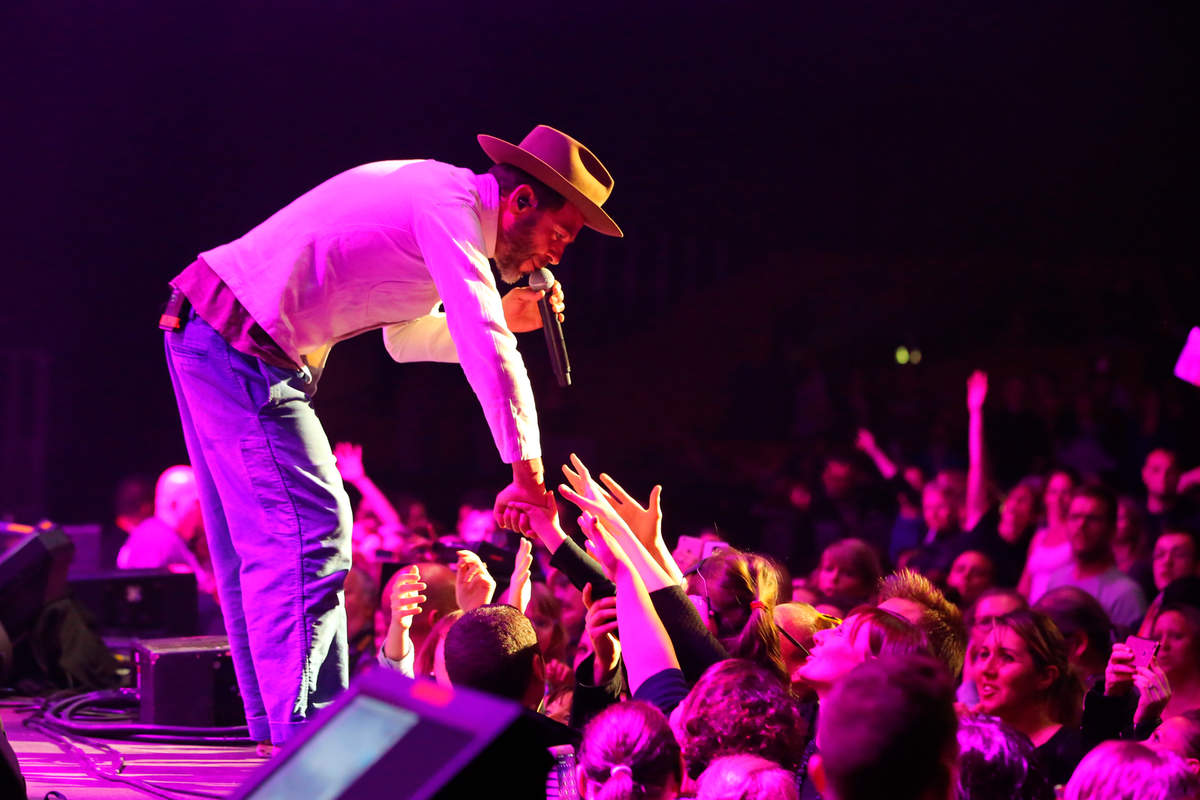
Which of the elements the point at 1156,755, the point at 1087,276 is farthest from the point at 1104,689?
the point at 1087,276

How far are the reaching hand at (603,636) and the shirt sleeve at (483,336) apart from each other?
389 millimetres

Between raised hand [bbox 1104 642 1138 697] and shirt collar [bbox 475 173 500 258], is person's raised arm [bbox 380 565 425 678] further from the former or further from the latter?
raised hand [bbox 1104 642 1138 697]

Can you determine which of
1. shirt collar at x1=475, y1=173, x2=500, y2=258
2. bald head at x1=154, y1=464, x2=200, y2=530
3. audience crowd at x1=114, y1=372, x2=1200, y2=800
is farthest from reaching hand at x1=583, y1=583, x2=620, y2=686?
bald head at x1=154, y1=464, x2=200, y2=530

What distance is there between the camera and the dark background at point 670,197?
743cm

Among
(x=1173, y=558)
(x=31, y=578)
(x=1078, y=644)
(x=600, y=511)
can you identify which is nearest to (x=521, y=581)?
(x=600, y=511)

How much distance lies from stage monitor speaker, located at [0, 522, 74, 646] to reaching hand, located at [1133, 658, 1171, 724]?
3.30 m

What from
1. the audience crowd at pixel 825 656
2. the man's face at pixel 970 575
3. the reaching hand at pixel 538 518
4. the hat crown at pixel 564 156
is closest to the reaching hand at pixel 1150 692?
the audience crowd at pixel 825 656

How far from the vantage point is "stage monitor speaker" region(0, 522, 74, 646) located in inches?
154

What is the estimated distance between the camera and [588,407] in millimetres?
9258

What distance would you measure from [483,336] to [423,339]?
1.75 feet

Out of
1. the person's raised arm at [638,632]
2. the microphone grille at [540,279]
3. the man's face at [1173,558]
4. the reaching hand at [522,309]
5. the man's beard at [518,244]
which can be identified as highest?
the man's beard at [518,244]

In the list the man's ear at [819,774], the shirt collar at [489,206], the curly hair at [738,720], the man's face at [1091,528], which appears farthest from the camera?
the man's face at [1091,528]

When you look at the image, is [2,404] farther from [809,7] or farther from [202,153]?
[809,7]

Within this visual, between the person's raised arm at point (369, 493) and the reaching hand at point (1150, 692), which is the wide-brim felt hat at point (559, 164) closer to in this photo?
the reaching hand at point (1150, 692)
